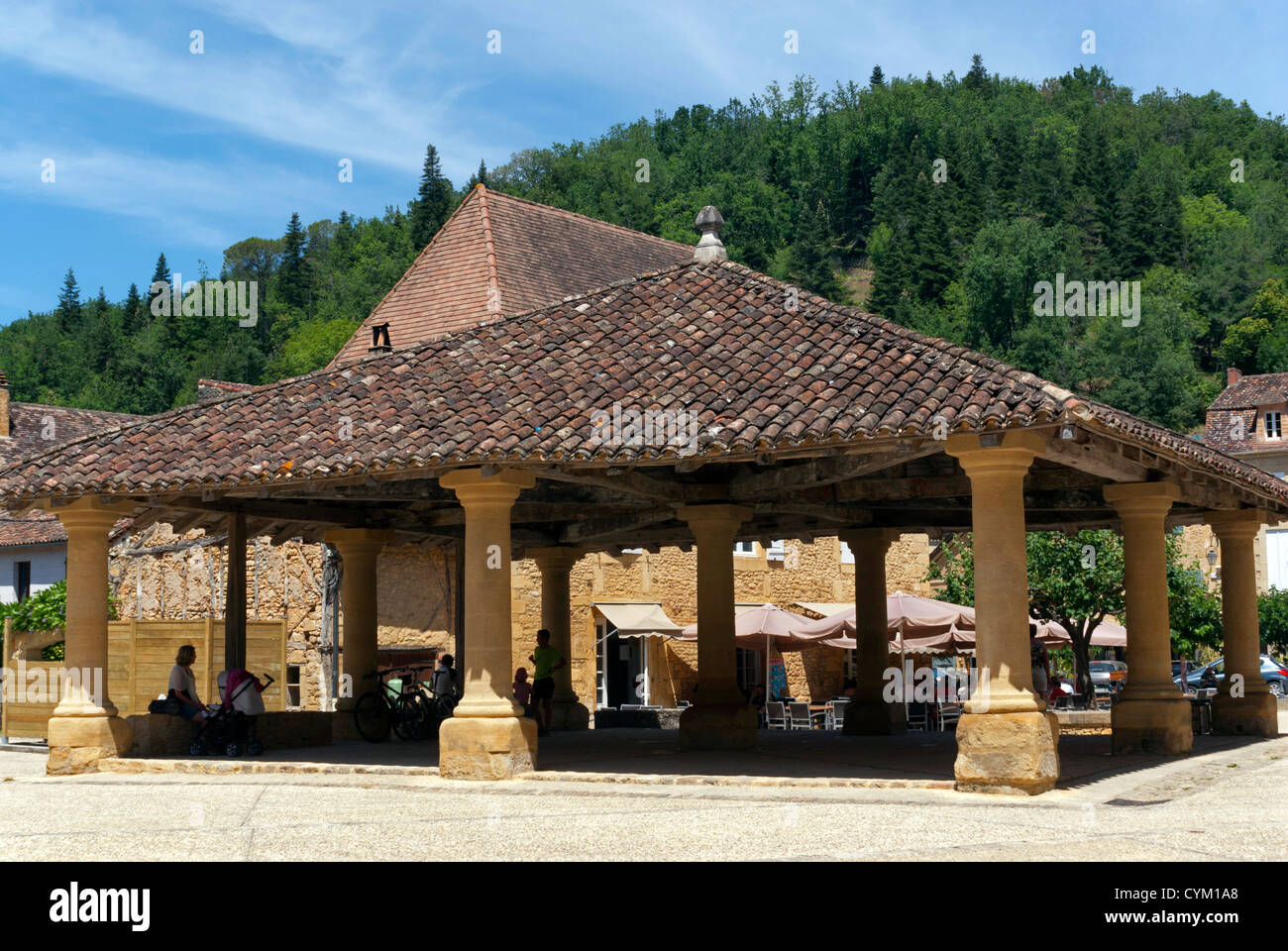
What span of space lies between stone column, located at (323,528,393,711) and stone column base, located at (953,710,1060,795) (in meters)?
10.2

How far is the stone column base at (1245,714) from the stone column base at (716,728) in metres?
7.04

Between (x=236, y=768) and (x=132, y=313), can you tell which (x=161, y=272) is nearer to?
(x=132, y=313)

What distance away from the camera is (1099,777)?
12789 millimetres

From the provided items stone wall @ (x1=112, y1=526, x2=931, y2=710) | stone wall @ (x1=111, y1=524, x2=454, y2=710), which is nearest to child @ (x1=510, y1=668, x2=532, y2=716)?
stone wall @ (x1=112, y1=526, x2=931, y2=710)

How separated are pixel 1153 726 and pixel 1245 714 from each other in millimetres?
4218

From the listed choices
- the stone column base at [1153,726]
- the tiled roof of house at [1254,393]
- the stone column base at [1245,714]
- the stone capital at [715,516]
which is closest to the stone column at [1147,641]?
the stone column base at [1153,726]

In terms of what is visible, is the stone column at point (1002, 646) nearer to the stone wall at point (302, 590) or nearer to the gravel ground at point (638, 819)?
the gravel ground at point (638, 819)

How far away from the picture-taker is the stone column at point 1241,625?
1844 cm

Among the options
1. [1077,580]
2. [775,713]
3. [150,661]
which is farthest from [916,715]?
[150,661]

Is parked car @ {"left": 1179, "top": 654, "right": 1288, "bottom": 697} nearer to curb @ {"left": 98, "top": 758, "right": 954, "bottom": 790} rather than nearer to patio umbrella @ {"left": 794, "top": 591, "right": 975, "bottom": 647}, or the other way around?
patio umbrella @ {"left": 794, "top": 591, "right": 975, "bottom": 647}

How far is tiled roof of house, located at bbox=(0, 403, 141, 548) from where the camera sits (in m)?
39.2

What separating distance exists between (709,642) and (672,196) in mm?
66943
